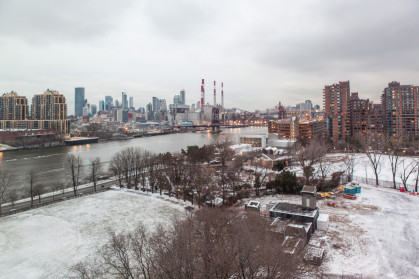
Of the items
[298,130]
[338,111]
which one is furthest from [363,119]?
[298,130]

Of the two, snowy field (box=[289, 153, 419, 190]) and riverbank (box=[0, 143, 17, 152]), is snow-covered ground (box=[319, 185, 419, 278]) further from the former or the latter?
riverbank (box=[0, 143, 17, 152])

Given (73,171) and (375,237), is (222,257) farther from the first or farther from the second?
(73,171)

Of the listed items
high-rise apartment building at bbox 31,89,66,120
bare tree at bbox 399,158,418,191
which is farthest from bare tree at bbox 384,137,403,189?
high-rise apartment building at bbox 31,89,66,120

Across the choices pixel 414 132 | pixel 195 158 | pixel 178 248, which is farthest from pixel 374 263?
pixel 414 132

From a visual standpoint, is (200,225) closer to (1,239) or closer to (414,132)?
(1,239)

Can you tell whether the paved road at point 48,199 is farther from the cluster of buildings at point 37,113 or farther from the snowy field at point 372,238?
the cluster of buildings at point 37,113

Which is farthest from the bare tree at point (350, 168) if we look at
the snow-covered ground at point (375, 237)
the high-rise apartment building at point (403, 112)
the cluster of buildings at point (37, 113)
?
the cluster of buildings at point (37, 113)
